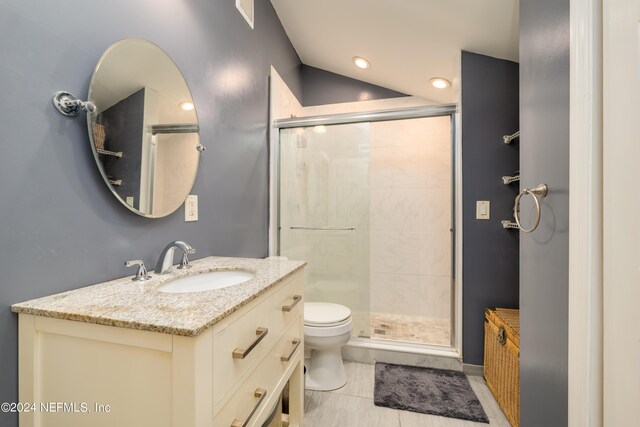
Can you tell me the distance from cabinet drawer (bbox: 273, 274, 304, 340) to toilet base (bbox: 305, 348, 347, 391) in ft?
2.49

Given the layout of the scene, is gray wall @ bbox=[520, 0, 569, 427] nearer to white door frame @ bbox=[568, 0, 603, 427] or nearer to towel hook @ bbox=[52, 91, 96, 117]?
white door frame @ bbox=[568, 0, 603, 427]

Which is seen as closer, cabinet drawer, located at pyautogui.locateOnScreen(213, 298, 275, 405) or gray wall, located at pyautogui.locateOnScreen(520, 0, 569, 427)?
cabinet drawer, located at pyautogui.locateOnScreen(213, 298, 275, 405)

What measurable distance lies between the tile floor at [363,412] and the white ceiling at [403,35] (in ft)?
6.68

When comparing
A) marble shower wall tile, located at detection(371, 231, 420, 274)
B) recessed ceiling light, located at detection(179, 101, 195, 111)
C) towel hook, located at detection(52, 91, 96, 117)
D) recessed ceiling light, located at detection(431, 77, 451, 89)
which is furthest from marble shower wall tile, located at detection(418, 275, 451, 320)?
towel hook, located at detection(52, 91, 96, 117)

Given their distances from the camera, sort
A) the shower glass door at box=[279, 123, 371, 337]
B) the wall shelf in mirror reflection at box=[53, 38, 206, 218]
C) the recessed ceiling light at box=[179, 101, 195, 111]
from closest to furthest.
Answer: the wall shelf in mirror reflection at box=[53, 38, 206, 218] → the recessed ceiling light at box=[179, 101, 195, 111] → the shower glass door at box=[279, 123, 371, 337]

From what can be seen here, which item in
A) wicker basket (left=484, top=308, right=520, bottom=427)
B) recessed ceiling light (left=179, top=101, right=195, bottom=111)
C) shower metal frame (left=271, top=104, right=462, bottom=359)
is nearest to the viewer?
recessed ceiling light (left=179, top=101, right=195, bottom=111)

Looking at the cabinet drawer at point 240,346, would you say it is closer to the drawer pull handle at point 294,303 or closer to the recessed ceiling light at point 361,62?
the drawer pull handle at point 294,303

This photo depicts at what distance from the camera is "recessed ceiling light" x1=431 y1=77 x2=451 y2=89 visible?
2.34 metres

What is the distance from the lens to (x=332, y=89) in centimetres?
294

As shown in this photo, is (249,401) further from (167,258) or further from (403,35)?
(403,35)

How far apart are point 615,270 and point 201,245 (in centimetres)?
149

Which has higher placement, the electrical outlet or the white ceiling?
the white ceiling

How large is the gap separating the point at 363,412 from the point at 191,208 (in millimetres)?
1466

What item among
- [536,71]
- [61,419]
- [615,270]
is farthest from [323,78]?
[61,419]
